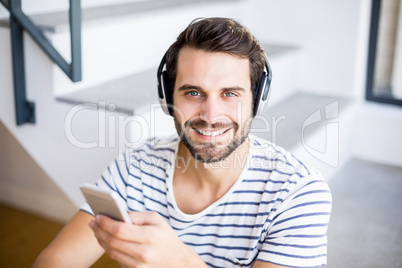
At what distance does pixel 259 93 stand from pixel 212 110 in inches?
5.3

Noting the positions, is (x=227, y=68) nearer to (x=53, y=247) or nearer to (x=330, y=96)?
(x=53, y=247)

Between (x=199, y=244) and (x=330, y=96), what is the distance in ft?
6.41

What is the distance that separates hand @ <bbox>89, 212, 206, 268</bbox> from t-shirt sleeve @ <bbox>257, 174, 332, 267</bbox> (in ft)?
0.78

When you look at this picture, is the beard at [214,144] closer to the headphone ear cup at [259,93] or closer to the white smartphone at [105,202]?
the headphone ear cup at [259,93]

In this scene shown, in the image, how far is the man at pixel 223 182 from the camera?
48.6 inches

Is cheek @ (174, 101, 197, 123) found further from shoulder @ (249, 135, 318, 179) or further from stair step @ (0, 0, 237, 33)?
stair step @ (0, 0, 237, 33)

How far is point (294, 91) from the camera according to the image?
3145 mm

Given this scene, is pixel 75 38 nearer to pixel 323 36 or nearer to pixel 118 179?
pixel 118 179

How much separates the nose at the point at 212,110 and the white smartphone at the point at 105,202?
361 mm

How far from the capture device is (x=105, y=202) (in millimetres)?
993

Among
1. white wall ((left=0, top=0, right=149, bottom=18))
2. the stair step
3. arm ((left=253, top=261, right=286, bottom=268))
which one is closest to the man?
arm ((left=253, top=261, right=286, bottom=268))

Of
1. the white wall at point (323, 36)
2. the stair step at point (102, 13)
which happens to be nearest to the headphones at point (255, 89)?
the stair step at point (102, 13)

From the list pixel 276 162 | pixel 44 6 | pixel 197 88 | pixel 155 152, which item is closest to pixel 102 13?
pixel 44 6

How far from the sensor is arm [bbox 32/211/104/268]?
1337mm
